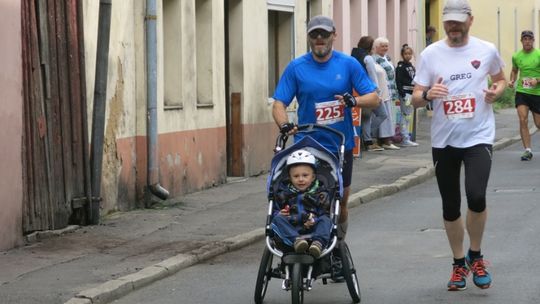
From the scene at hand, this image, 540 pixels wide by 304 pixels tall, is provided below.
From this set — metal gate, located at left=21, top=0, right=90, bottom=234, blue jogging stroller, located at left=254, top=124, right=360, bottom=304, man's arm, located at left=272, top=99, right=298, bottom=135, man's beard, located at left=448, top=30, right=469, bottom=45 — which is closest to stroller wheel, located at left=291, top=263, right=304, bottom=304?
blue jogging stroller, located at left=254, top=124, right=360, bottom=304

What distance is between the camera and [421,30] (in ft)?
124

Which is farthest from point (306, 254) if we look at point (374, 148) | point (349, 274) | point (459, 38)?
point (374, 148)

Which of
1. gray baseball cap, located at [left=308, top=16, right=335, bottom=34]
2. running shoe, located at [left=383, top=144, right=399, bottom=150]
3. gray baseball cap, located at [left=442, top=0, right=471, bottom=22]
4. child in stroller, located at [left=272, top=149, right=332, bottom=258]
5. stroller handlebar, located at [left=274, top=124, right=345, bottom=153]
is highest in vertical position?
gray baseball cap, located at [left=442, top=0, right=471, bottom=22]

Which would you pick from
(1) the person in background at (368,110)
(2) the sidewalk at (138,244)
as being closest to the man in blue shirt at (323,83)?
(2) the sidewalk at (138,244)

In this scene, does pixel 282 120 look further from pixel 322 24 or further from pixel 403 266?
pixel 403 266

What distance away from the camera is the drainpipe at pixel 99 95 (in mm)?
15500

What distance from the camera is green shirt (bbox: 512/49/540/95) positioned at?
909 inches

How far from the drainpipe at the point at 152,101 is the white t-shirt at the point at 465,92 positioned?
7.30 meters

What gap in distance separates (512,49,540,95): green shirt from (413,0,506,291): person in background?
41.6ft

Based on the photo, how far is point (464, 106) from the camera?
1042cm

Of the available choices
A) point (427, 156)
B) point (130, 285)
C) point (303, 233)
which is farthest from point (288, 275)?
point (427, 156)

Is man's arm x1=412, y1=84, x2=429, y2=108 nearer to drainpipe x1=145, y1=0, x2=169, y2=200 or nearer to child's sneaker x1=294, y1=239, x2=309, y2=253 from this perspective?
child's sneaker x1=294, y1=239, x2=309, y2=253

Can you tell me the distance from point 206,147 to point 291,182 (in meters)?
9.97

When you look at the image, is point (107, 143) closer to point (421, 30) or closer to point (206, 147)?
point (206, 147)
